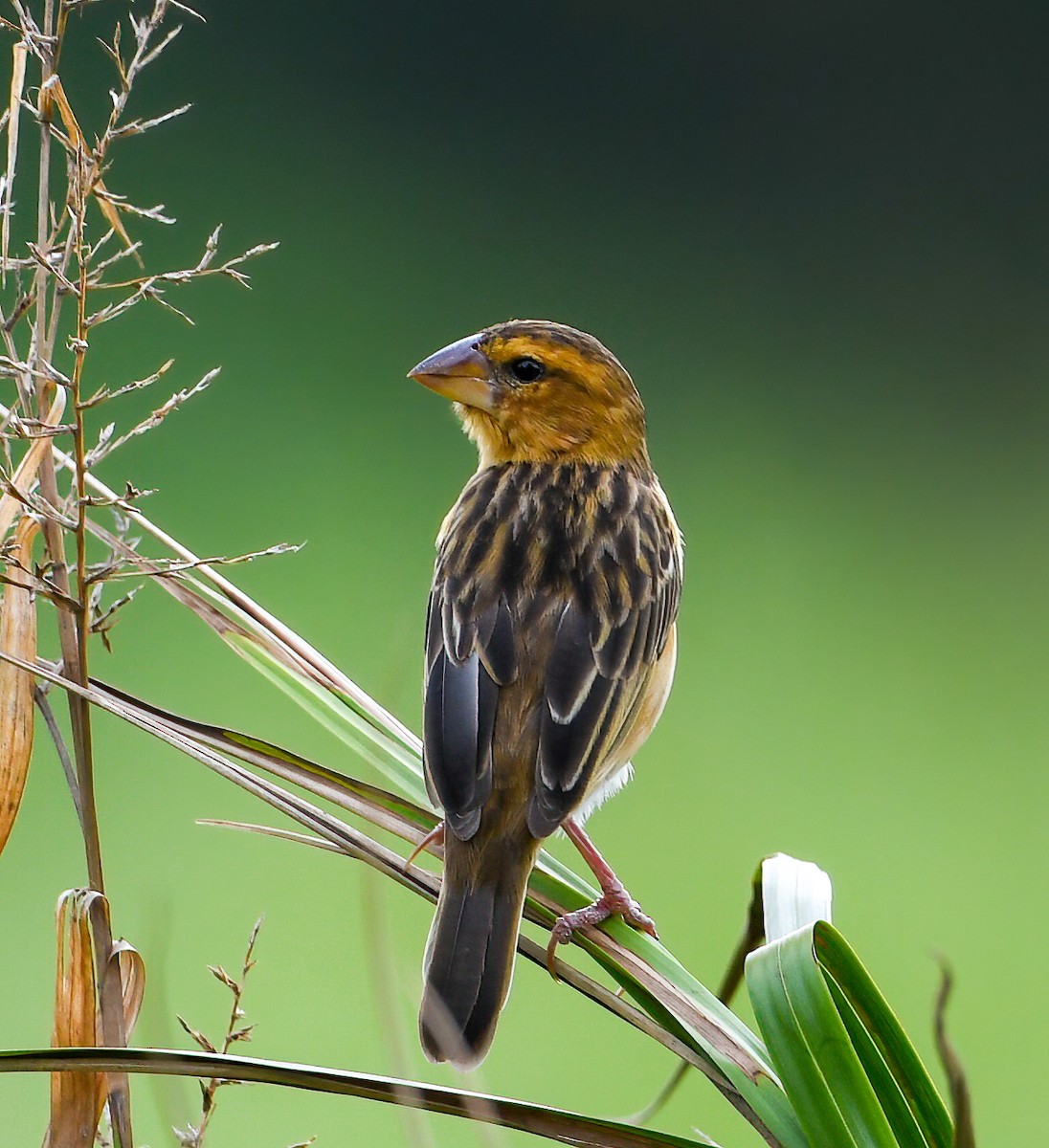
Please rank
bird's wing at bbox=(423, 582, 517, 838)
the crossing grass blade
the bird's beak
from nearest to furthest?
the crossing grass blade
bird's wing at bbox=(423, 582, 517, 838)
the bird's beak

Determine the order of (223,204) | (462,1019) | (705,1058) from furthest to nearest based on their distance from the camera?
(223,204), (462,1019), (705,1058)

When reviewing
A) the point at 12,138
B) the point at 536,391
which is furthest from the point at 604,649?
the point at 12,138

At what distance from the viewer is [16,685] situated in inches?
46.5

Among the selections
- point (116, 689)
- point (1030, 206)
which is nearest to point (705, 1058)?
point (116, 689)

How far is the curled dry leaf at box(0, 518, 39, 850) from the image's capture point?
115 centimetres

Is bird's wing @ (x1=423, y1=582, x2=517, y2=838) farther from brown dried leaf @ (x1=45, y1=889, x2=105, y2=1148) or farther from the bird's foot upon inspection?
brown dried leaf @ (x1=45, y1=889, x2=105, y2=1148)

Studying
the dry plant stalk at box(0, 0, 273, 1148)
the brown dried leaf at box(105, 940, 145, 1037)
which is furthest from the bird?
the dry plant stalk at box(0, 0, 273, 1148)

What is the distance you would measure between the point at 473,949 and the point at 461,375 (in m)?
0.87

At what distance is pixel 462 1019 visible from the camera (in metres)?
1.43

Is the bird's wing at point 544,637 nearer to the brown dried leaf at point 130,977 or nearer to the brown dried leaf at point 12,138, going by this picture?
the brown dried leaf at point 130,977

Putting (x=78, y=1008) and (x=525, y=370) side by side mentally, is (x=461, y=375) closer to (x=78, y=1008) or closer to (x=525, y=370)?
(x=525, y=370)

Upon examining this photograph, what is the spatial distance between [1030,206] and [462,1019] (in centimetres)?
553

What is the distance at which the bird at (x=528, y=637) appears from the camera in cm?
145

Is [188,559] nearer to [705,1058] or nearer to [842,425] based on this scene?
[705,1058]
